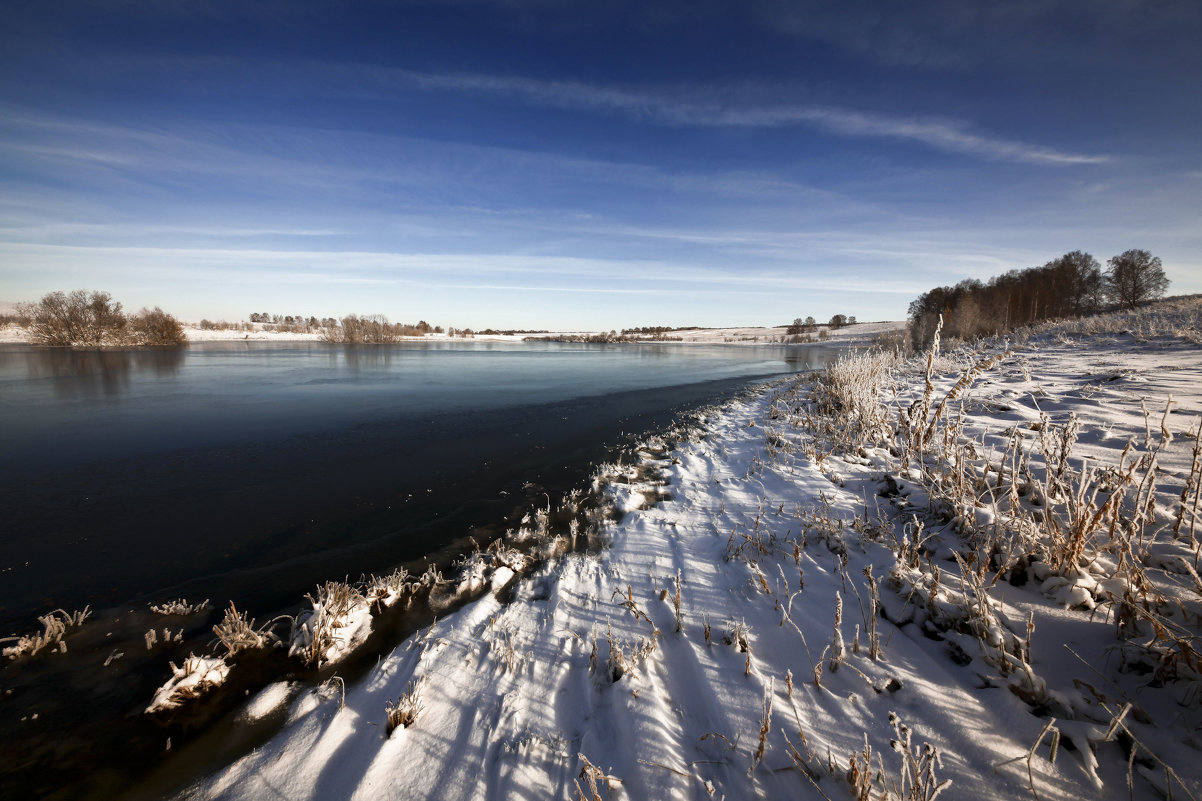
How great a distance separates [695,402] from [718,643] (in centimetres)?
1139

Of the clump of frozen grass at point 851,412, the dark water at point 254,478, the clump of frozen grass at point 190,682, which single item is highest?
the clump of frozen grass at point 851,412

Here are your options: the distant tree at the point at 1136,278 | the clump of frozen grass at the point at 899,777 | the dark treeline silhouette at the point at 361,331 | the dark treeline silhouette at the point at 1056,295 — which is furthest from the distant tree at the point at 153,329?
the distant tree at the point at 1136,278

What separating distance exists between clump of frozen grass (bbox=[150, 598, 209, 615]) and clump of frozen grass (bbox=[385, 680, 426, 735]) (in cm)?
235

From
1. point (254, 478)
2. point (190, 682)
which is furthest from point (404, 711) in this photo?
point (254, 478)

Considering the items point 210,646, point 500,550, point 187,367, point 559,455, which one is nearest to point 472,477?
point 559,455

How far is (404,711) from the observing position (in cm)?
241

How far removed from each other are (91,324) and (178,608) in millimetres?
50016

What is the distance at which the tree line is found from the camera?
32.7 m

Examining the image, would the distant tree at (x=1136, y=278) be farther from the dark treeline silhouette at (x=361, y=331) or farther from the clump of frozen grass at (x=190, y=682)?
the dark treeline silhouette at (x=361, y=331)

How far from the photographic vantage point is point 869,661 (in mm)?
2457

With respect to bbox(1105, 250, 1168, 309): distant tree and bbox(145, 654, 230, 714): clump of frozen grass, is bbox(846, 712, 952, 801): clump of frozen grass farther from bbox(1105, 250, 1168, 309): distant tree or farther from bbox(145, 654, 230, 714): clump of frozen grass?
bbox(1105, 250, 1168, 309): distant tree

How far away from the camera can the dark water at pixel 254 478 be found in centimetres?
404

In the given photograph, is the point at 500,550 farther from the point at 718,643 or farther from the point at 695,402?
the point at 695,402

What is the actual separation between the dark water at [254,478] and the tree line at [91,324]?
100 ft
